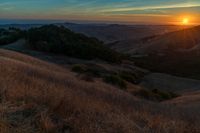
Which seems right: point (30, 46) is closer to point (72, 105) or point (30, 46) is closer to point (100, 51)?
point (100, 51)

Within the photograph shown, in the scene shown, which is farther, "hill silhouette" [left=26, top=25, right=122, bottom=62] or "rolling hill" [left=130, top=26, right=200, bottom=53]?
"rolling hill" [left=130, top=26, right=200, bottom=53]

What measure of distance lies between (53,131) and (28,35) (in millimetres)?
54849

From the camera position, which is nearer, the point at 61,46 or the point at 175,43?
the point at 61,46

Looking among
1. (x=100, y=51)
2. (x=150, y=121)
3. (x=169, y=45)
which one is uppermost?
(x=150, y=121)

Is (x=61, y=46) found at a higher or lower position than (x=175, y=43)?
higher

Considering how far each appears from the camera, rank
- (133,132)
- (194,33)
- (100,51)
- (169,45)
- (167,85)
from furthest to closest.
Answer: (194,33) < (169,45) < (100,51) < (167,85) < (133,132)

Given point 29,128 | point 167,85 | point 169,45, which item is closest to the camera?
point 29,128

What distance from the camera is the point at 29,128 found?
4.83m

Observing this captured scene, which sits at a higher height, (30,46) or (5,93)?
(5,93)

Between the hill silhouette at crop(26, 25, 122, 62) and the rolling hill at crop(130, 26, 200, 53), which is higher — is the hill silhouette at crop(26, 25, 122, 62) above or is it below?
above

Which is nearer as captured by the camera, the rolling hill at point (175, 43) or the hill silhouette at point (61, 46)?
the hill silhouette at point (61, 46)

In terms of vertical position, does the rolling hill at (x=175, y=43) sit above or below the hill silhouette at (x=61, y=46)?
below

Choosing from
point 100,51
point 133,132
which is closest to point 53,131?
point 133,132

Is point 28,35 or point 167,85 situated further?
point 28,35
